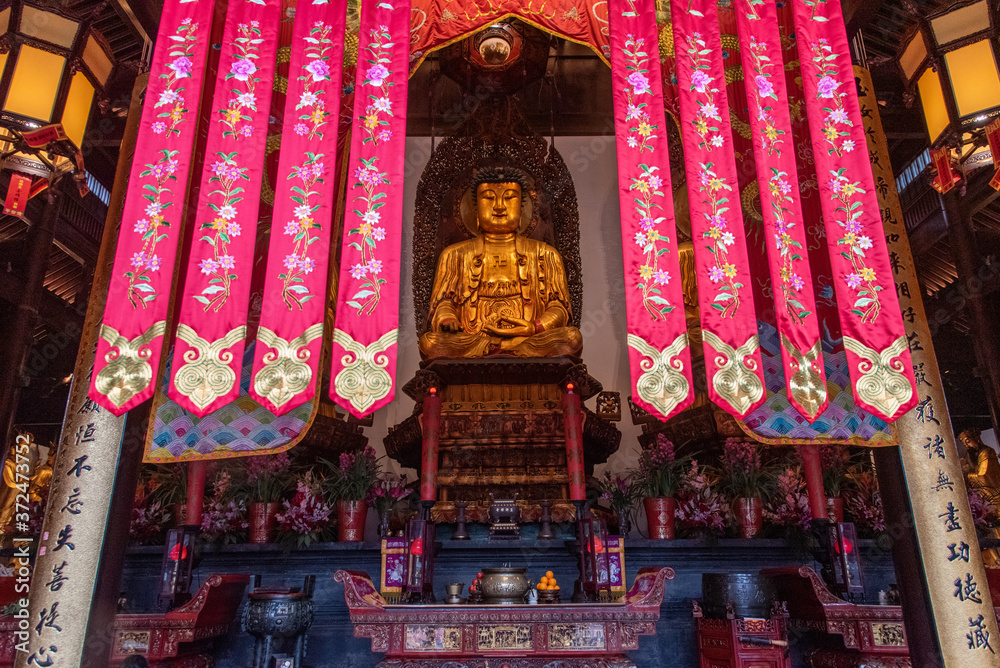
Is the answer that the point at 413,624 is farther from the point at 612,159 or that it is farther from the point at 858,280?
the point at 612,159

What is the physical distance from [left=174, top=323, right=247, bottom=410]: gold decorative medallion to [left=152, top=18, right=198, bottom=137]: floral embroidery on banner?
1028 millimetres

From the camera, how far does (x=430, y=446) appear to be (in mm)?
3893

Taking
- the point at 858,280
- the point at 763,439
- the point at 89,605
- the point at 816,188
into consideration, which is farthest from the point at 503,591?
the point at 816,188

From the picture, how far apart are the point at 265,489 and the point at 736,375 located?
2538mm

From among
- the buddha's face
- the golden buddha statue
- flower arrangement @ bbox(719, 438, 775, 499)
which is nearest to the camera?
flower arrangement @ bbox(719, 438, 775, 499)

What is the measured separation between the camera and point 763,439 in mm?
3223

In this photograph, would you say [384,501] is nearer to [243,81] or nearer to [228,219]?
[228,219]

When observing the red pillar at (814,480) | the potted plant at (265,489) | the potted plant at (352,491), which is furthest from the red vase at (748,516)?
the potted plant at (265,489)

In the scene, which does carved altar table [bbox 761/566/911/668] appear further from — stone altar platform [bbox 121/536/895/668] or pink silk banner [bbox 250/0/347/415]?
pink silk banner [bbox 250/0/347/415]

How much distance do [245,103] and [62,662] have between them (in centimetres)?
250

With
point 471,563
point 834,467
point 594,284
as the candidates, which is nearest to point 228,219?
point 471,563

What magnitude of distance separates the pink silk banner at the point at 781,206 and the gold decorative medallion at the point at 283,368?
203 cm

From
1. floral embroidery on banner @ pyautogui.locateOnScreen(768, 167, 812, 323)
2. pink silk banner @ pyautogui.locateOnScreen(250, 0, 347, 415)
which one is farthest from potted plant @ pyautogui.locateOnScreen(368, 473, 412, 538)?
floral embroidery on banner @ pyautogui.locateOnScreen(768, 167, 812, 323)

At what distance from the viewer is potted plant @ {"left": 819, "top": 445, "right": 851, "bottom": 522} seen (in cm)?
386
